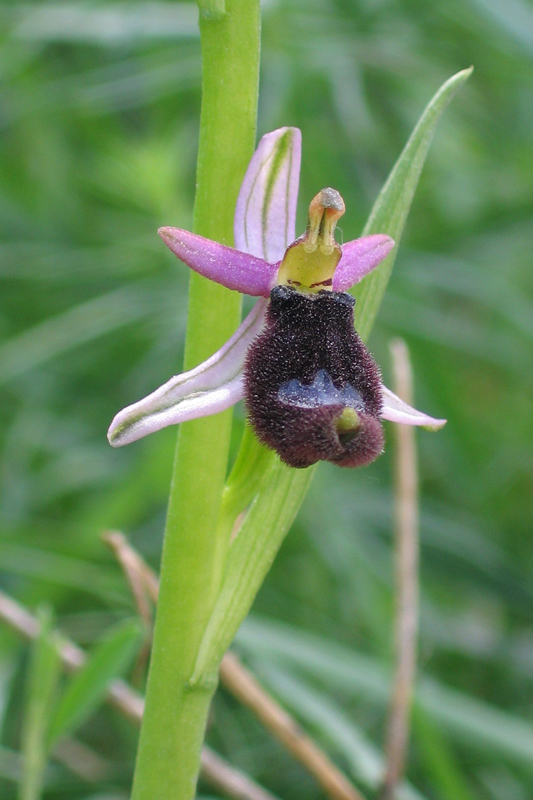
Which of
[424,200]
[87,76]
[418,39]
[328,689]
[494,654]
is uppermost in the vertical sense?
[418,39]

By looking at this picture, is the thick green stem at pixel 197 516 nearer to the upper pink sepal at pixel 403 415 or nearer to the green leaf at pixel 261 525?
the green leaf at pixel 261 525

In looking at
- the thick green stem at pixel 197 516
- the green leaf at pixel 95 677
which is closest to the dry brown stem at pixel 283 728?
the green leaf at pixel 95 677

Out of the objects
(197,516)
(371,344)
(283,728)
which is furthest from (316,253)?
(371,344)

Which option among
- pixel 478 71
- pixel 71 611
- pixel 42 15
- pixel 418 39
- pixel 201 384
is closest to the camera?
pixel 201 384

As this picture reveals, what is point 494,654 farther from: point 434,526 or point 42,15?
point 42,15

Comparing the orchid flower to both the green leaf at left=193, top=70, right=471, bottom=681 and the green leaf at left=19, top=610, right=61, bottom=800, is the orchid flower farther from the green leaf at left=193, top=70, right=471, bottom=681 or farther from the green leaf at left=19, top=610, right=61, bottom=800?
the green leaf at left=19, top=610, right=61, bottom=800

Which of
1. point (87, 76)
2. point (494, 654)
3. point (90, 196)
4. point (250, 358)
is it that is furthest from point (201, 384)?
point (90, 196)
